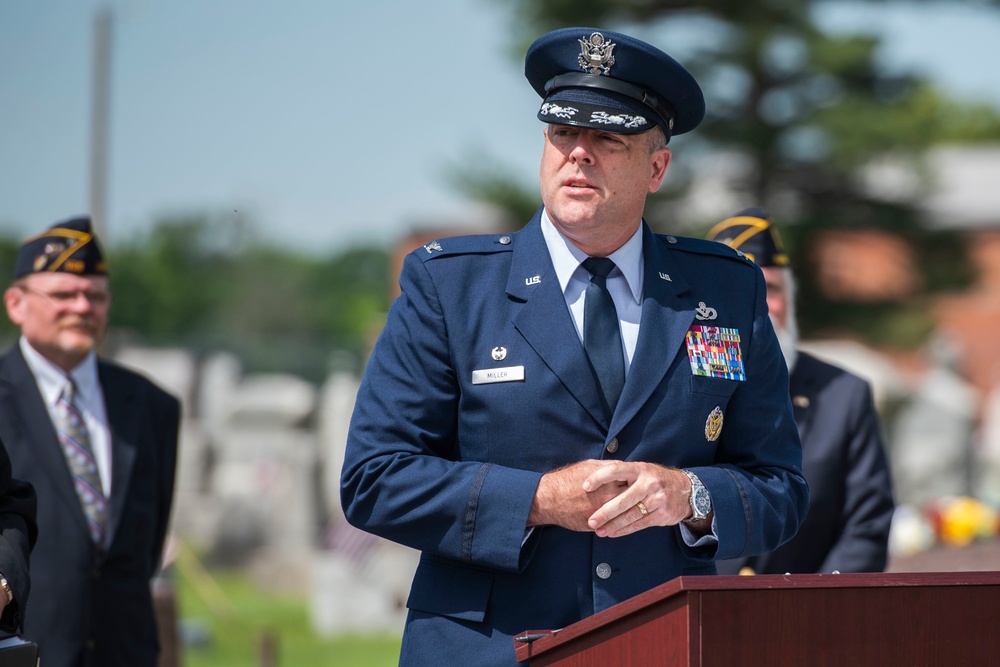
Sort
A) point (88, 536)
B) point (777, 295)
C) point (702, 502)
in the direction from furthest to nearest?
point (777, 295)
point (88, 536)
point (702, 502)

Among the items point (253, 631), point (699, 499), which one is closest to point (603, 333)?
point (699, 499)

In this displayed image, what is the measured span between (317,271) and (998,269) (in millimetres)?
42252

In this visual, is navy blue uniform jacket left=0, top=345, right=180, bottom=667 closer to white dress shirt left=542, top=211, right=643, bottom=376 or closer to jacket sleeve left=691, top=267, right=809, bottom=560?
white dress shirt left=542, top=211, right=643, bottom=376

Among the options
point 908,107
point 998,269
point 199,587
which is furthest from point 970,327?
point 199,587

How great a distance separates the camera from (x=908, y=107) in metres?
22.5

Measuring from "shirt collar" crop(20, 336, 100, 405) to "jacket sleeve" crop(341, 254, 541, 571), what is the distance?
7.43 feet

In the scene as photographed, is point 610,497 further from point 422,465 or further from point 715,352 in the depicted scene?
point 715,352

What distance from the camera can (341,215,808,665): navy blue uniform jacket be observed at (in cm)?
248

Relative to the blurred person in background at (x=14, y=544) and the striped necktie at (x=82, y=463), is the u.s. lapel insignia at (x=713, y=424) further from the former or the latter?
the striped necktie at (x=82, y=463)

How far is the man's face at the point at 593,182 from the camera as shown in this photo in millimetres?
2641

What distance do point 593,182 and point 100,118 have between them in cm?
1666

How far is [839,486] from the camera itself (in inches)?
173

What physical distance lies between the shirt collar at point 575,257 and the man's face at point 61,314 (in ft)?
7.95

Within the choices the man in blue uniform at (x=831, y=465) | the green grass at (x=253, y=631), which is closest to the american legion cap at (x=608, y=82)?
the man in blue uniform at (x=831, y=465)
